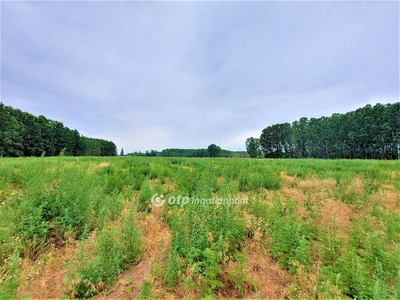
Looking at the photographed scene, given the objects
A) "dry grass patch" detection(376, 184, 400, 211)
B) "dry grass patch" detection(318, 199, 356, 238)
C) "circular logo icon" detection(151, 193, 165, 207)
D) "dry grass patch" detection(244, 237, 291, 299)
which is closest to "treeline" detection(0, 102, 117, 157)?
"circular logo icon" detection(151, 193, 165, 207)

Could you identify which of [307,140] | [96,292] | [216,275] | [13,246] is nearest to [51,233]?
[13,246]

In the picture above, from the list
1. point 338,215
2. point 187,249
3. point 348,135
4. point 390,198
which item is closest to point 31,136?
point 187,249

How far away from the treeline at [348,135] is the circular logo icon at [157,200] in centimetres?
5364

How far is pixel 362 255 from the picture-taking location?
2.70 m

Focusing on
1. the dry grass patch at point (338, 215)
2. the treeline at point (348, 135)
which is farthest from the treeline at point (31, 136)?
the treeline at point (348, 135)

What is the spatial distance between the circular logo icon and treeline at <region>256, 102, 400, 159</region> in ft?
176

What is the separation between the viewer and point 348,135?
44.2m

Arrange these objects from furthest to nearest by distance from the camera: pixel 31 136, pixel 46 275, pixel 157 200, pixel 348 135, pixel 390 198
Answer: pixel 348 135 → pixel 31 136 → pixel 390 198 → pixel 157 200 → pixel 46 275

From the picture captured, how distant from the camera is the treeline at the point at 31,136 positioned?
114 feet

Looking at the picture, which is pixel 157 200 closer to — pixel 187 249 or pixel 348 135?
pixel 187 249

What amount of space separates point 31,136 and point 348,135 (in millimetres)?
81181

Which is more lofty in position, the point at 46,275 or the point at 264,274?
the point at 46,275

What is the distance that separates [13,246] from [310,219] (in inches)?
224

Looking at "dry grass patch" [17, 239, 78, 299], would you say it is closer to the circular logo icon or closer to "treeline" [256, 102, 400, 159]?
the circular logo icon
